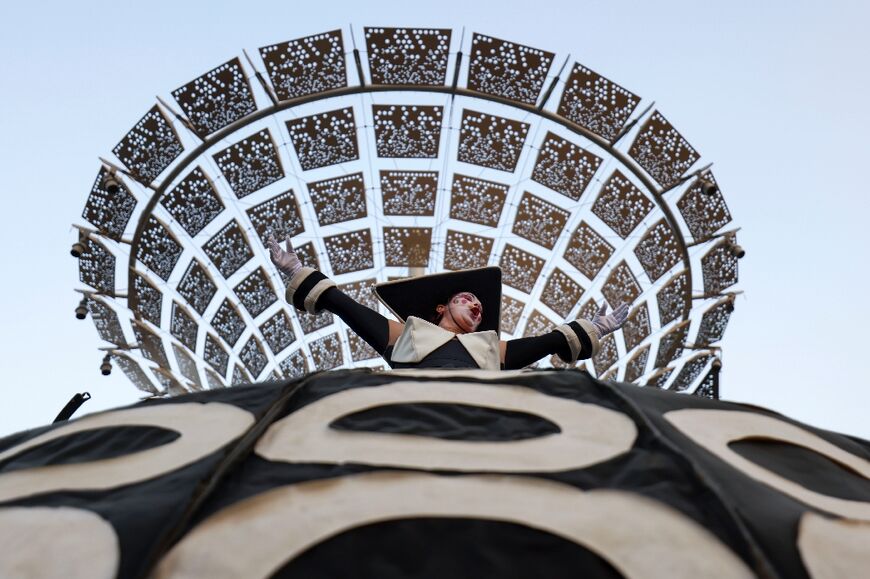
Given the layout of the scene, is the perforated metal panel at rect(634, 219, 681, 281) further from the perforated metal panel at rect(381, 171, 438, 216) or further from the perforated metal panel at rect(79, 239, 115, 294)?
the perforated metal panel at rect(79, 239, 115, 294)

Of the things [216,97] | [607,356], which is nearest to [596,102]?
[607,356]

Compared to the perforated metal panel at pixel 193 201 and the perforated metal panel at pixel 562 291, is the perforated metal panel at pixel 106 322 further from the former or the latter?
the perforated metal panel at pixel 562 291

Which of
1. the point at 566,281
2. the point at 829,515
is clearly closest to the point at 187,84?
the point at 566,281

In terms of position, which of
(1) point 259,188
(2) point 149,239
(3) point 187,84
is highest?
(3) point 187,84

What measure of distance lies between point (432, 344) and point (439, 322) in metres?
0.57

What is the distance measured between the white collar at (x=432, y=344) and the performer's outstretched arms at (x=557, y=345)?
0.88 ft

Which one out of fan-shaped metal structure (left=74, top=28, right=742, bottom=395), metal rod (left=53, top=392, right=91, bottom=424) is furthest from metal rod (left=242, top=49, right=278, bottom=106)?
metal rod (left=53, top=392, right=91, bottom=424)

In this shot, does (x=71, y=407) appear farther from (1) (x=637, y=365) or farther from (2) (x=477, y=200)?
(1) (x=637, y=365)

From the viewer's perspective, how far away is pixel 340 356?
8836mm

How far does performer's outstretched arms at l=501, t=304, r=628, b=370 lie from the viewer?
3.83m

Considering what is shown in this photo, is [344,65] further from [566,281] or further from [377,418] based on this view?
[377,418]

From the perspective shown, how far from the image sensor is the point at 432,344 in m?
3.36

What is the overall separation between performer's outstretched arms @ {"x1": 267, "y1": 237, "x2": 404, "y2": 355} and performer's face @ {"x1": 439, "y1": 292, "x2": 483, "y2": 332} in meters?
0.26

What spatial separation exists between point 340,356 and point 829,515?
311 inches
